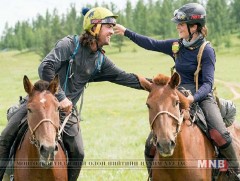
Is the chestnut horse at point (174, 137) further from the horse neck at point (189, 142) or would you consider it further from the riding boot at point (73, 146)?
the riding boot at point (73, 146)

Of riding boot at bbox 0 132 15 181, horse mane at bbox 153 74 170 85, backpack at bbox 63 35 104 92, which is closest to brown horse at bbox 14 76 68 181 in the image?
riding boot at bbox 0 132 15 181

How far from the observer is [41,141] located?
6.71 meters

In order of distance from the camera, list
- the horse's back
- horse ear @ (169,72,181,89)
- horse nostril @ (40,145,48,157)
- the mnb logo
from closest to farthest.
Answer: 1. horse nostril @ (40,145,48,157)
2. horse ear @ (169,72,181,89)
3. the horse's back
4. the mnb logo

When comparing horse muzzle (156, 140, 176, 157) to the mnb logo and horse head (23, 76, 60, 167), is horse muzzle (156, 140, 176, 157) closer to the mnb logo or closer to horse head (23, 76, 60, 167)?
the mnb logo

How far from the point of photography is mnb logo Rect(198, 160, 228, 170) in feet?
25.6

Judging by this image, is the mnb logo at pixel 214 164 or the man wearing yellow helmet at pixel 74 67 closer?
the mnb logo at pixel 214 164

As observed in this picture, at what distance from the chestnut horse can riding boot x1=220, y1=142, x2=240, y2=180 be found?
218 millimetres

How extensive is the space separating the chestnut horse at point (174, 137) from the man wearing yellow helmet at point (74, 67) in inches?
62.3

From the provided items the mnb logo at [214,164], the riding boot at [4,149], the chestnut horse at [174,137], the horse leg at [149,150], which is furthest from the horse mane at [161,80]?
the riding boot at [4,149]

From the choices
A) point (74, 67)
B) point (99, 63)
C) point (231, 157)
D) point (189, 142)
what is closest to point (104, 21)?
point (99, 63)

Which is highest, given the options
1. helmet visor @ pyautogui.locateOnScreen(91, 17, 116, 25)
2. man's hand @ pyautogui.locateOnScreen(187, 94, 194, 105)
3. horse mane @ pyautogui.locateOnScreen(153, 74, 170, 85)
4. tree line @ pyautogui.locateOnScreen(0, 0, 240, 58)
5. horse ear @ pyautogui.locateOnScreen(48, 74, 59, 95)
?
helmet visor @ pyautogui.locateOnScreen(91, 17, 116, 25)

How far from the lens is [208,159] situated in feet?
26.4

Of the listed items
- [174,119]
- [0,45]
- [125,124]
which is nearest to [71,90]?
[174,119]

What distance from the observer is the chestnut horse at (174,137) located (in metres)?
6.83
